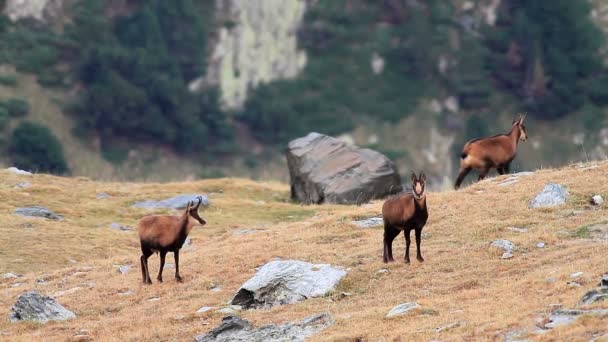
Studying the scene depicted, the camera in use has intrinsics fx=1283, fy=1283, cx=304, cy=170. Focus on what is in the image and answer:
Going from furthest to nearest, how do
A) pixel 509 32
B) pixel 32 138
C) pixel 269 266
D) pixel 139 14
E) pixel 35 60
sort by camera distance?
pixel 509 32
pixel 139 14
pixel 35 60
pixel 32 138
pixel 269 266

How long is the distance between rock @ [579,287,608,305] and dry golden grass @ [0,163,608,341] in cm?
28

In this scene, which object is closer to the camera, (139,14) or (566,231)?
(566,231)

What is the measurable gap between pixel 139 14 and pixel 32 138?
28.8m

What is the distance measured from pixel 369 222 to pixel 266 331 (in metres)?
10.0

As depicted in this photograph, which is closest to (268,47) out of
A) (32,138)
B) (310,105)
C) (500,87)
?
(310,105)

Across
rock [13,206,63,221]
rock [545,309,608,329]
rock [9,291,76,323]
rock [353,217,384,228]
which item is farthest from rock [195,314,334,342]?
rock [13,206,63,221]

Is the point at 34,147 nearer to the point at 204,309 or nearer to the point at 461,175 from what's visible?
the point at 461,175

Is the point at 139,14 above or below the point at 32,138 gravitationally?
above

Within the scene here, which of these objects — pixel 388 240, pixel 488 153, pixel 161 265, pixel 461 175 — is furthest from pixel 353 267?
pixel 461 175

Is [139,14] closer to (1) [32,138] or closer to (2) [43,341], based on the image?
(1) [32,138]

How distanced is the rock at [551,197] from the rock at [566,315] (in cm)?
977

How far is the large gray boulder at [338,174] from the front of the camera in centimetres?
4325

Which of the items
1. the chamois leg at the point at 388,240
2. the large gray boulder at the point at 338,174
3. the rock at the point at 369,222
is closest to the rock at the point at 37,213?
the large gray boulder at the point at 338,174

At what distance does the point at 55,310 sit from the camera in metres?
25.9
